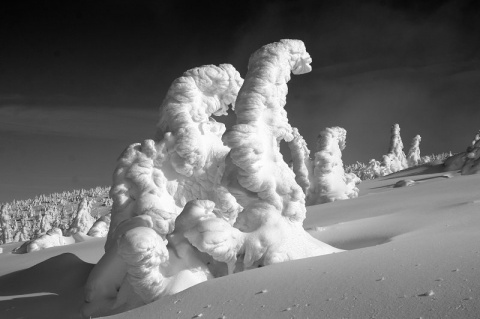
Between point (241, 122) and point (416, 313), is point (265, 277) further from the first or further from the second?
point (241, 122)

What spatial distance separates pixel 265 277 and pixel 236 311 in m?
0.87

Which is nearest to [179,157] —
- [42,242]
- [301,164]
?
[42,242]

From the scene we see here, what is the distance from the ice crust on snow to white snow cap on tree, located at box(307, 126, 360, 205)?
459 inches

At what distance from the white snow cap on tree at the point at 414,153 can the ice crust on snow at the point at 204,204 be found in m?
45.1

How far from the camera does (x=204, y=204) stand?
19.5 feet

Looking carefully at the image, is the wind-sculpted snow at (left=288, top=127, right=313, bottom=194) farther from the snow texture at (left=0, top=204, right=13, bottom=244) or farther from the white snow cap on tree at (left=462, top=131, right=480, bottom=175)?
the snow texture at (left=0, top=204, right=13, bottom=244)

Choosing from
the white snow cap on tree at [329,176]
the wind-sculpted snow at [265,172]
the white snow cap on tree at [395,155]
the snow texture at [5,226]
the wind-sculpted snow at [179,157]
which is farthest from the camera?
the snow texture at [5,226]

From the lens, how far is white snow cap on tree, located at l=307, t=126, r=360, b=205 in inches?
777

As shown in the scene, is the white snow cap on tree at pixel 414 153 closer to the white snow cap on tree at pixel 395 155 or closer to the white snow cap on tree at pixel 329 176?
the white snow cap on tree at pixel 395 155

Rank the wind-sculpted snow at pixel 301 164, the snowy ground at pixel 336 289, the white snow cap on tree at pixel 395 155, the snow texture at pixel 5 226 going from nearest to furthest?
the snowy ground at pixel 336 289 → the wind-sculpted snow at pixel 301 164 → the white snow cap on tree at pixel 395 155 → the snow texture at pixel 5 226

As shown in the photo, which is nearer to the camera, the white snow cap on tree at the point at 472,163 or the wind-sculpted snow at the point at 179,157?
the wind-sculpted snow at the point at 179,157

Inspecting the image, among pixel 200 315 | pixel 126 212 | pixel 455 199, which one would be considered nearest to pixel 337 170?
pixel 455 199

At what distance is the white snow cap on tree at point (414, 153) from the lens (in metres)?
49.3

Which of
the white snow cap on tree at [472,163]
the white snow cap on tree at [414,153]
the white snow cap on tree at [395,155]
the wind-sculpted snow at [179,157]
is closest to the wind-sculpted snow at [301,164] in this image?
the white snow cap on tree at [472,163]
